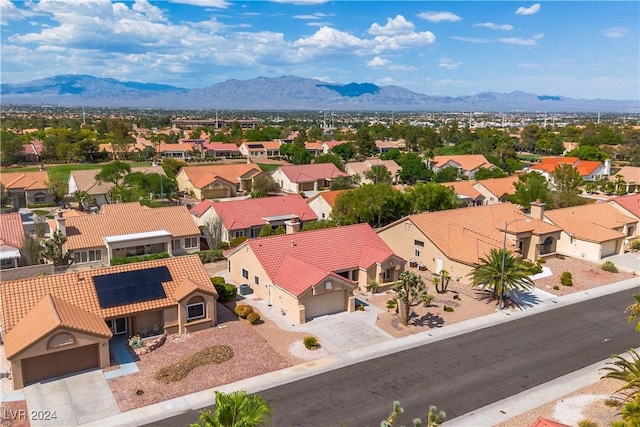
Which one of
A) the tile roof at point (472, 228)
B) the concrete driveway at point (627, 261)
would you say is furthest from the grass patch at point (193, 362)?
the concrete driveway at point (627, 261)

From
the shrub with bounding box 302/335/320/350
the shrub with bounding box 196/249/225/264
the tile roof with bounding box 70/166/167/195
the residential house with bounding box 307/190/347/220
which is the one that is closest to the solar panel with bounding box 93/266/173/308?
the shrub with bounding box 302/335/320/350

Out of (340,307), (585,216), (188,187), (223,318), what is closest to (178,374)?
(223,318)

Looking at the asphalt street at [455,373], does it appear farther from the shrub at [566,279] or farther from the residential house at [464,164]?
the residential house at [464,164]

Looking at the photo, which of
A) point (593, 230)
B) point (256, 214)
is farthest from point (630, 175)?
point (256, 214)

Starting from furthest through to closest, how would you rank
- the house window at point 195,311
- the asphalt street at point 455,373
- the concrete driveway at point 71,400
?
the house window at point 195,311
the asphalt street at point 455,373
the concrete driveway at point 71,400

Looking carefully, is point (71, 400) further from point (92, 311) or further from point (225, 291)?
point (225, 291)

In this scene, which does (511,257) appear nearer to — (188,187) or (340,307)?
(340,307)
